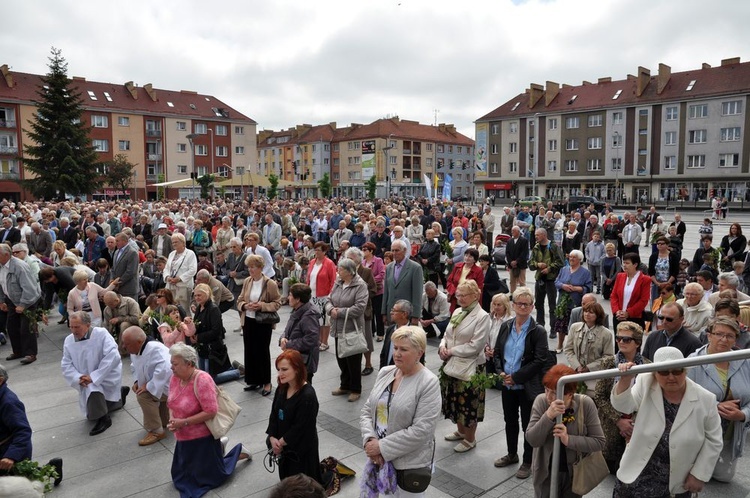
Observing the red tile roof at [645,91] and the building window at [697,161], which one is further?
the building window at [697,161]

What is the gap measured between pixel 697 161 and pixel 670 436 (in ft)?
203

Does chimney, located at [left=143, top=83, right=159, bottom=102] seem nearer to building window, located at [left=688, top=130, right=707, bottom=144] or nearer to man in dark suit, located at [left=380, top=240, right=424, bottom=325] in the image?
building window, located at [left=688, top=130, right=707, bottom=144]

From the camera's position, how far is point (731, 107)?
5291 centimetres

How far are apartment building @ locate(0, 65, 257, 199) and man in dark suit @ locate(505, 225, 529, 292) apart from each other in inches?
1982

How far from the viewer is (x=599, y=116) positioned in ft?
202

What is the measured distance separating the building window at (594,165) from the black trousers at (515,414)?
63210mm

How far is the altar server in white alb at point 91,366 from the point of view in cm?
635

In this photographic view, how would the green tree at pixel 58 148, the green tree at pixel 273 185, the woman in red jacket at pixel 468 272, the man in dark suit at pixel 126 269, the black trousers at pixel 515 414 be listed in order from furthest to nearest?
the green tree at pixel 273 185 < the green tree at pixel 58 148 < the man in dark suit at pixel 126 269 < the woman in red jacket at pixel 468 272 < the black trousers at pixel 515 414

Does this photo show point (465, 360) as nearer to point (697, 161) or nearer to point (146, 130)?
point (697, 161)

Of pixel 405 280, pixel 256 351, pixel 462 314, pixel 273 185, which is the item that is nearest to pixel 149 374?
pixel 256 351

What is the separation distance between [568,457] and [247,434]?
12.3 feet

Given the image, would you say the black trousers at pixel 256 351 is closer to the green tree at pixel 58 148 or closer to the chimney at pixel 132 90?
the green tree at pixel 58 148

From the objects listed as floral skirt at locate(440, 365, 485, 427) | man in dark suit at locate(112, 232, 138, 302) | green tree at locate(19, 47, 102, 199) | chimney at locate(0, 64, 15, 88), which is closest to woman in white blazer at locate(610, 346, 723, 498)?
floral skirt at locate(440, 365, 485, 427)

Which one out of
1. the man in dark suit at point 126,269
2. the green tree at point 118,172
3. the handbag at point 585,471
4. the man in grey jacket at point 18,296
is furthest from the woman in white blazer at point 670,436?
the green tree at point 118,172
